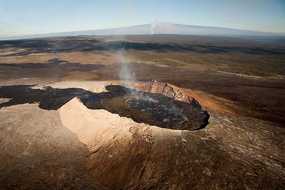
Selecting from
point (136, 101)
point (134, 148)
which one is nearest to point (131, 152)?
point (134, 148)

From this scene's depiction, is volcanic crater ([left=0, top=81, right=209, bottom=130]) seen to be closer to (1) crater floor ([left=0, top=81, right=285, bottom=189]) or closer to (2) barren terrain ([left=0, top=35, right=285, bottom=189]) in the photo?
(2) barren terrain ([left=0, top=35, right=285, bottom=189])

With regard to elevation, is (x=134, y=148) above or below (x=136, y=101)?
below

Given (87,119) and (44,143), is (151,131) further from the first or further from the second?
(44,143)

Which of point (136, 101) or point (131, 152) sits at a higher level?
point (136, 101)

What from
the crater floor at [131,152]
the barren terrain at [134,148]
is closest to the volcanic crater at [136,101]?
the barren terrain at [134,148]

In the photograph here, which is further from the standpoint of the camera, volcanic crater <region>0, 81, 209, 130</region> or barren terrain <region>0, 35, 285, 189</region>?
volcanic crater <region>0, 81, 209, 130</region>

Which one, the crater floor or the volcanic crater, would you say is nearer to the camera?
the crater floor

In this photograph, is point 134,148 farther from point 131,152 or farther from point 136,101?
point 136,101

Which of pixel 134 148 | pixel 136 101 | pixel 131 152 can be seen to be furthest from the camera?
pixel 136 101

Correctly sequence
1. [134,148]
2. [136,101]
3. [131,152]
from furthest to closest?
[136,101] → [134,148] → [131,152]

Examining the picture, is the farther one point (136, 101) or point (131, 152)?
point (136, 101)

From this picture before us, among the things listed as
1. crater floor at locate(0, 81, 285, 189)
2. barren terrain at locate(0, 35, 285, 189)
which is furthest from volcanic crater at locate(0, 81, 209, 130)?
crater floor at locate(0, 81, 285, 189)

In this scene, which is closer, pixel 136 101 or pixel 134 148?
pixel 134 148
